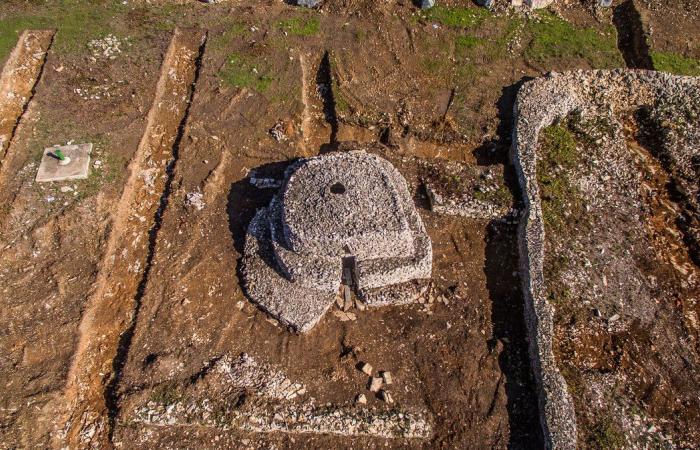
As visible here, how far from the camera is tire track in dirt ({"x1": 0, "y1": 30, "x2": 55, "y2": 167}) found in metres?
11.7

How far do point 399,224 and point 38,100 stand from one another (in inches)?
374

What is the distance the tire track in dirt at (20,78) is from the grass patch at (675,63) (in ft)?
53.7

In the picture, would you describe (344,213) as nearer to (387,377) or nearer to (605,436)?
(387,377)

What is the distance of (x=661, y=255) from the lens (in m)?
10.2

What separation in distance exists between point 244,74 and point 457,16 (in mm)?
6529

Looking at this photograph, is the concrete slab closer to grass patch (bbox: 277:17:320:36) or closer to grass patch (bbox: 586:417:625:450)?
grass patch (bbox: 277:17:320:36)

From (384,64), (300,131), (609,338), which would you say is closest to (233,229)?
(300,131)

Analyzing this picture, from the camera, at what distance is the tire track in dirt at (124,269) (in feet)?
26.0

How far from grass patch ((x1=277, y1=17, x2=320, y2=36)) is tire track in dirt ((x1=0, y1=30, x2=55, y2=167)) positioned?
6.47m

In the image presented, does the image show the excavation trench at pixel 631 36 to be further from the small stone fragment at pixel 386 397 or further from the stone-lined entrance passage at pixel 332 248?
the small stone fragment at pixel 386 397

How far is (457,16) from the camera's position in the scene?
564 inches

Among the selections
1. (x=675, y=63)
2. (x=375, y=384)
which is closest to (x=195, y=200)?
(x=375, y=384)

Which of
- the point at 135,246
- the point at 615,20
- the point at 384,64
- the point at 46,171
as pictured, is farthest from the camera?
the point at 615,20

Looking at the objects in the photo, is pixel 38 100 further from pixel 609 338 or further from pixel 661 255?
pixel 661 255
